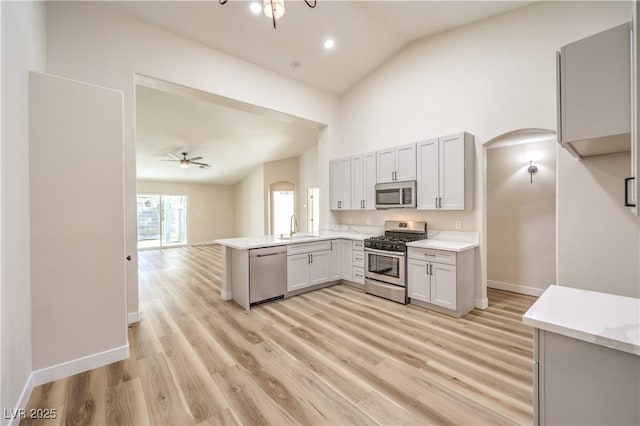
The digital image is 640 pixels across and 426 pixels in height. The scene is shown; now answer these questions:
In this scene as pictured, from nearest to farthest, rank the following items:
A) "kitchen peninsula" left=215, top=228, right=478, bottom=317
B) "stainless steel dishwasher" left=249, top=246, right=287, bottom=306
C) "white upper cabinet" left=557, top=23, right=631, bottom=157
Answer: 1. "white upper cabinet" left=557, top=23, right=631, bottom=157
2. "kitchen peninsula" left=215, top=228, right=478, bottom=317
3. "stainless steel dishwasher" left=249, top=246, right=287, bottom=306

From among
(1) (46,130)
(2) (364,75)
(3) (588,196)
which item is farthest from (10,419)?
(2) (364,75)

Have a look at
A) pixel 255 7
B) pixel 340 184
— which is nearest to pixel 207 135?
pixel 340 184

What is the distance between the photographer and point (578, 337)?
1.13m

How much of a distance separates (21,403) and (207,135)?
5.53 metres

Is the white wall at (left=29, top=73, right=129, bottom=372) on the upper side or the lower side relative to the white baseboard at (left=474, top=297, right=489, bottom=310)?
upper

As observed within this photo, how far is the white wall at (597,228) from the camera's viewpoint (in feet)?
6.02

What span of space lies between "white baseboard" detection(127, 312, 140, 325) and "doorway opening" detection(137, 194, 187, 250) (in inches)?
280

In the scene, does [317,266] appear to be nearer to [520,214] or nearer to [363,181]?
[363,181]

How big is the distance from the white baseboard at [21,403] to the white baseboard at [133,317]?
1144mm

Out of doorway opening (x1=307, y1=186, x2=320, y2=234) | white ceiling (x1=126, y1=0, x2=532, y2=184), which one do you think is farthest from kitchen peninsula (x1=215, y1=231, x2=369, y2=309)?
doorway opening (x1=307, y1=186, x2=320, y2=234)

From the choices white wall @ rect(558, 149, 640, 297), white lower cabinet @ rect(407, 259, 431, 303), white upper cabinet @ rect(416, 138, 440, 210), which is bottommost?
white lower cabinet @ rect(407, 259, 431, 303)

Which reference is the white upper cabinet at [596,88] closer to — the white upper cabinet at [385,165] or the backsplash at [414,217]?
the backsplash at [414,217]

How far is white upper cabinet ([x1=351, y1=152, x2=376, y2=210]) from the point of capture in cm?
462

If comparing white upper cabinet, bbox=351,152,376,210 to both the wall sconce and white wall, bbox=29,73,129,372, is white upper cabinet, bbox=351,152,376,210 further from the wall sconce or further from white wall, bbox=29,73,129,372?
white wall, bbox=29,73,129,372
